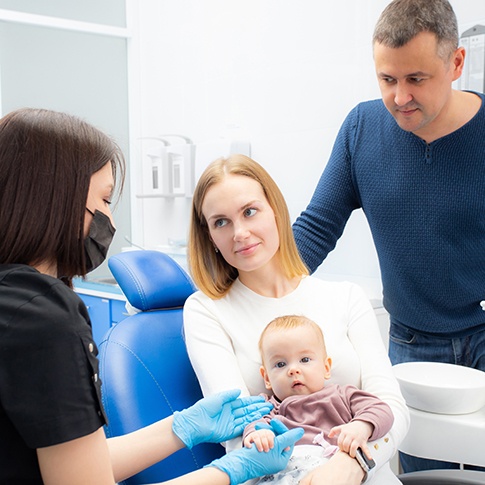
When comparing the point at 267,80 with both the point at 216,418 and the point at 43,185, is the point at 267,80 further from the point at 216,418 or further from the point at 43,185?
the point at 43,185

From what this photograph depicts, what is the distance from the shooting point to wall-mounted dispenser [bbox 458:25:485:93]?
2.33 meters

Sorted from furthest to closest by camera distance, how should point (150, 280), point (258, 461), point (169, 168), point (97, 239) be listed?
1. point (169, 168)
2. point (150, 280)
3. point (258, 461)
4. point (97, 239)

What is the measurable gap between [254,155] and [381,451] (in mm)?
2402

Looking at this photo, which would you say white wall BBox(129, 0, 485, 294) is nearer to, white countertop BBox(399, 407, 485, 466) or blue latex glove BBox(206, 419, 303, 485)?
white countertop BBox(399, 407, 485, 466)

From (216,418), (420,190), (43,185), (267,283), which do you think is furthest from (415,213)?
(43,185)

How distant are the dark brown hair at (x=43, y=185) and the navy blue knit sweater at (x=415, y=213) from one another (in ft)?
3.08

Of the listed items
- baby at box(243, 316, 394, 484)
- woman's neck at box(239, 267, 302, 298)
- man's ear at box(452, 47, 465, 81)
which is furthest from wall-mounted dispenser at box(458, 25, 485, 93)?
baby at box(243, 316, 394, 484)

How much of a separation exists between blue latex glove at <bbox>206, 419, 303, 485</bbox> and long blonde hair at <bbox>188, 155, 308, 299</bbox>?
44 cm

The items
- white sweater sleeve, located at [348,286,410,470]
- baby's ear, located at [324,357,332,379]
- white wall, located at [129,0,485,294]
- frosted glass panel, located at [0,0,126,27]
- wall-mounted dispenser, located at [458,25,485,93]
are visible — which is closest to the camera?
white sweater sleeve, located at [348,286,410,470]

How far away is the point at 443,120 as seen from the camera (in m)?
1.75

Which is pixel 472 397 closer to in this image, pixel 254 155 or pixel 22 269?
pixel 22 269

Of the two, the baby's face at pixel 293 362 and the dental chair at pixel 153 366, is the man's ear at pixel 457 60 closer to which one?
the baby's face at pixel 293 362

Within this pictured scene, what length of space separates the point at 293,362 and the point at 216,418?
8.5 inches

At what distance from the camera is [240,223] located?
5.20 ft
